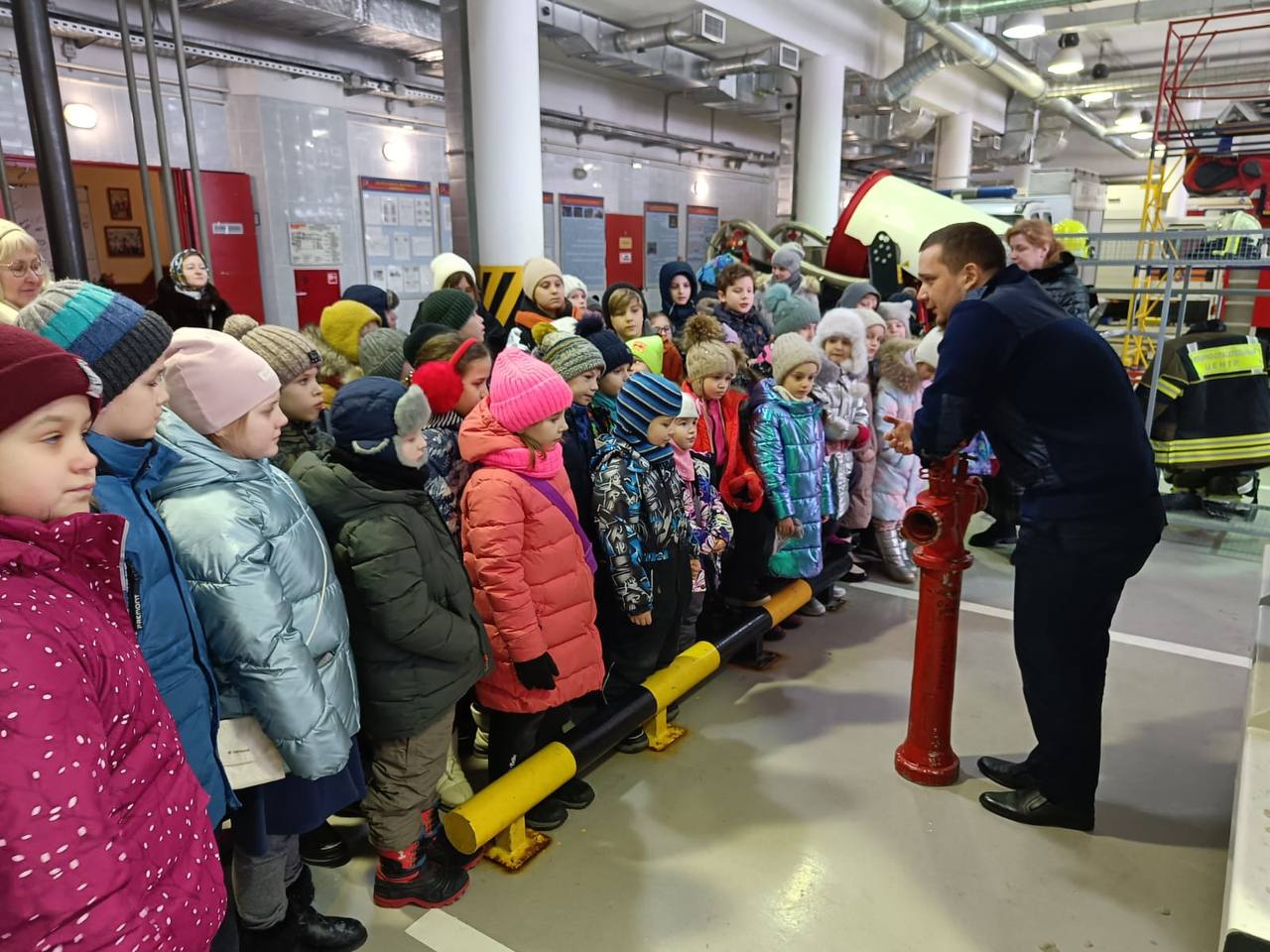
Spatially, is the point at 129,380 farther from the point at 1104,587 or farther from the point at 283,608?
the point at 1104,587

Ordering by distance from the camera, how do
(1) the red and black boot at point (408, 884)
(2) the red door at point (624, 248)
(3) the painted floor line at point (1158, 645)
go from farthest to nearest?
(2) the red door at point (624, 248) < (3) the painted floor line at point (1158, 645) < (1) the red and black boot at point (408, 884)

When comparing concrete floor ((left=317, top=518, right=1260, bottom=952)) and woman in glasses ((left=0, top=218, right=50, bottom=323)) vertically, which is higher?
woman in glasses ((left=0, top=218, right=50, bottom=323))

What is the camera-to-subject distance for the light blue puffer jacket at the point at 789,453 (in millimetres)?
3258

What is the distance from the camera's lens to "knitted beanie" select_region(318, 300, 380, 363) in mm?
3631

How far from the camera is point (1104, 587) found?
221 cm

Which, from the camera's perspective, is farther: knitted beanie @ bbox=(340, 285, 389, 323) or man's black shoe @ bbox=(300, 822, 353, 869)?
knitted beanie @ bbox=(340, 285, 389, 323)

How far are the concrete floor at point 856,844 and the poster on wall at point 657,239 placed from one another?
28.0ft

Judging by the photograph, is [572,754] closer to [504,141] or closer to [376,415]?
[376,415]

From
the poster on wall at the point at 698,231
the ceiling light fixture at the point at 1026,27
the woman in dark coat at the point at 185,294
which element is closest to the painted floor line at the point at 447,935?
the woman in dark coat at the point at 185,294

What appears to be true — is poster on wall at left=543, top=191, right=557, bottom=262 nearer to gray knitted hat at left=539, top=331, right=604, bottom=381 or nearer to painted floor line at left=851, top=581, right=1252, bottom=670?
painted floor line at left=851, top=581, right=1252, bottom=670

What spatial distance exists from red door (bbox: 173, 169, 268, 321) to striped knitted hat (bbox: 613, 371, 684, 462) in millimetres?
4912

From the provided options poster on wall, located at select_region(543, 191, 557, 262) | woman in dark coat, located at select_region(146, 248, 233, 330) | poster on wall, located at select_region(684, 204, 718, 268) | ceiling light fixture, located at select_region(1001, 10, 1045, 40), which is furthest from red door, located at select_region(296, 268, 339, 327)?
ceiling light fixture, located at select_region(1001, 10, 1045, 40)

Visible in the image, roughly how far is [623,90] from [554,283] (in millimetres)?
7213

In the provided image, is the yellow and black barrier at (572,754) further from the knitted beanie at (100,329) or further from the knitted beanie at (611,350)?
the knitted beanie at (100,329)
